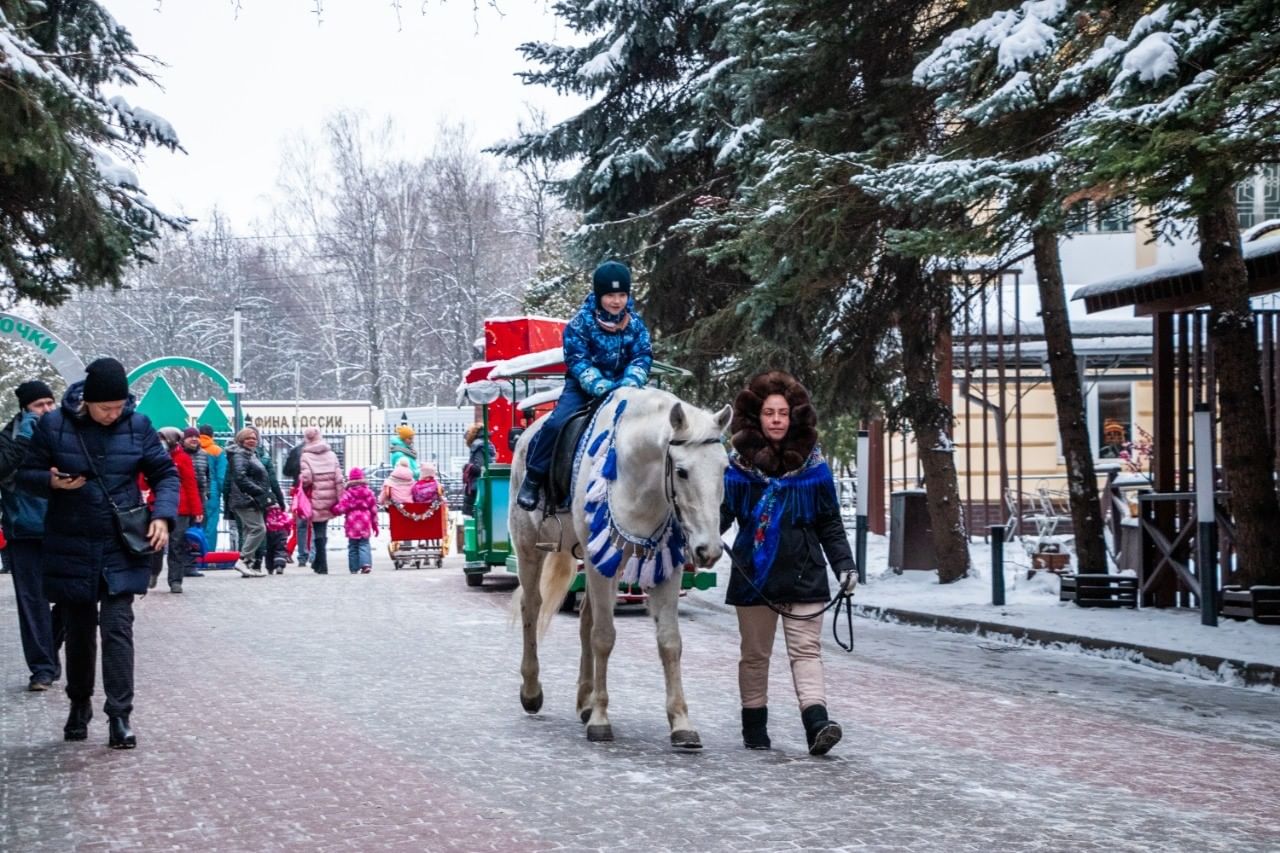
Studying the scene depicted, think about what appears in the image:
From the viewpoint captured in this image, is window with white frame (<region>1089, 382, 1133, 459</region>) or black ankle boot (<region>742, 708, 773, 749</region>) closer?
black ankle boot (<region>742, 708, 773, 749</region>)

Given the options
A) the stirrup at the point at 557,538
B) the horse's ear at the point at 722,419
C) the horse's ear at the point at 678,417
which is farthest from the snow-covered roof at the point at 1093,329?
the horse's ear at the point at 678,417

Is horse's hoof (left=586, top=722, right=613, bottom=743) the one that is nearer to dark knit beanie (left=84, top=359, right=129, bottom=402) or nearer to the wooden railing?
dark knit beanie (left=84, top=359, right=129, bottom=402)

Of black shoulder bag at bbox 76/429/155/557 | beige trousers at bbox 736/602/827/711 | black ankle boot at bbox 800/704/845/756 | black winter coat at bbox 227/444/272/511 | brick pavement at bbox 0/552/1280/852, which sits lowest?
brick pavement at bbox 0/552/1280/852

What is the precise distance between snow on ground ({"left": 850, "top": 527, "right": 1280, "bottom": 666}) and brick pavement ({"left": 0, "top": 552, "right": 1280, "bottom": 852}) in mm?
686

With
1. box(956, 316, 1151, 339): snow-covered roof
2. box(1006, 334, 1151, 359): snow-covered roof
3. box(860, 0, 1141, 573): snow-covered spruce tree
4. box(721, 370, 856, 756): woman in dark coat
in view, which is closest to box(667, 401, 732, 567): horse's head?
box(721, 370, 856, 756): woman in dark coat

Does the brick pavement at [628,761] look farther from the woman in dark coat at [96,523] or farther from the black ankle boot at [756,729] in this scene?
the woman in dark coat at [96,523]

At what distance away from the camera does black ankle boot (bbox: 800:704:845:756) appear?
7.98 meters

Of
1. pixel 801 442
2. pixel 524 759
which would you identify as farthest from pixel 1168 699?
pixel 524 759

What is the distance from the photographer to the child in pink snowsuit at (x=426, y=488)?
84.1 ft

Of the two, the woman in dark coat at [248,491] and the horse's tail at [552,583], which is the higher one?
the woman in dark coat at [248,491]

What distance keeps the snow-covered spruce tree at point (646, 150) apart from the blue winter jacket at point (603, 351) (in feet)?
39.5

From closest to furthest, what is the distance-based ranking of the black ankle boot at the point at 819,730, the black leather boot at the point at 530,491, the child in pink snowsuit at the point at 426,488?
the black ankle boot at the point at 819,730, the black leather boot at the point at 530,491, the child in pink snowsuit at the point at 426,488

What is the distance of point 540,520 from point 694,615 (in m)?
7.41

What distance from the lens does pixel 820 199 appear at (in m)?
14.7
